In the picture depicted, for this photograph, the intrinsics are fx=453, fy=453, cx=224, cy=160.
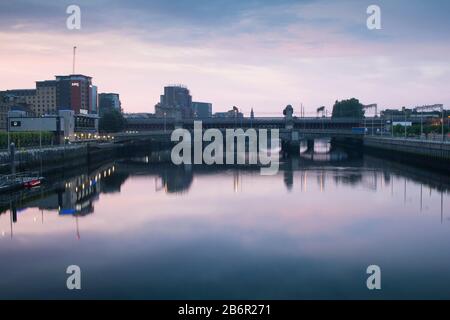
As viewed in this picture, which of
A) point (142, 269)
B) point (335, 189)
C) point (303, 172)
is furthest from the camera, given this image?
point (303, 172)

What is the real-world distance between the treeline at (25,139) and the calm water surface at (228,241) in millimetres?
13131

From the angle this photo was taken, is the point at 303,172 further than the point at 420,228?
Yes

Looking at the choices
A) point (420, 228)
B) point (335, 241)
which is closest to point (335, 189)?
point (420, 228)

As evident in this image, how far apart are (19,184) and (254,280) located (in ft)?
82.2

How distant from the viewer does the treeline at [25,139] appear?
158 feet

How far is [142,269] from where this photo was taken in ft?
56.0

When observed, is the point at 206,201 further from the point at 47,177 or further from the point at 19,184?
the point at 47,177

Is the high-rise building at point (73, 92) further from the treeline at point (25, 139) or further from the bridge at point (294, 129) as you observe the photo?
the treeline at point (25, 139)

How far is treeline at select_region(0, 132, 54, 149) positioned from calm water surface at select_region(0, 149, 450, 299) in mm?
13131

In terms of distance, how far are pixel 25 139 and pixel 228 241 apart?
130ft

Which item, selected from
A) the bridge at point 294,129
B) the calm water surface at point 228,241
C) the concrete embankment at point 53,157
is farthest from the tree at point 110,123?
the calm water surface at point 228,241

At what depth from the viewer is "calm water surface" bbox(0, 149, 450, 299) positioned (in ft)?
50.3

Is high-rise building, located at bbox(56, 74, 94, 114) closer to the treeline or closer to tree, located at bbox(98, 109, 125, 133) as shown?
tree, located at bbox(98, 109, 125, 133)
